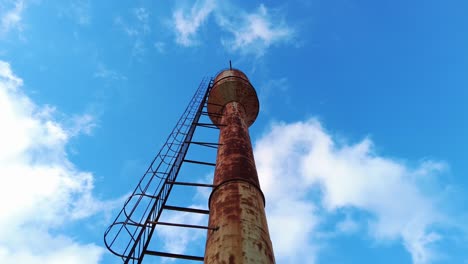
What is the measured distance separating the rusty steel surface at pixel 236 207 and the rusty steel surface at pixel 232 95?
151 cm

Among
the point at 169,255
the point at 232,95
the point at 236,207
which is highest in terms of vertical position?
the point at 232,95

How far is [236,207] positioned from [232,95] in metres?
5.88

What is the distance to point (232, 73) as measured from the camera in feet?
39.5

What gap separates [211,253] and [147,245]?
166 cm

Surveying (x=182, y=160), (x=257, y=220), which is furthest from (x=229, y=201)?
(x=182, y=160)

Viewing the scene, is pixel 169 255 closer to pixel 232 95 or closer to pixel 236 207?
pixel 236 207

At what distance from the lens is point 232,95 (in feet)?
37.1

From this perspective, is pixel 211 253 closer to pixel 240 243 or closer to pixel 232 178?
pixel 240 243

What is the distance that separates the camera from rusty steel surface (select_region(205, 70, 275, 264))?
17.1 ft

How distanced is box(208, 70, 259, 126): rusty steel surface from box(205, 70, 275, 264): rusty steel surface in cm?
151

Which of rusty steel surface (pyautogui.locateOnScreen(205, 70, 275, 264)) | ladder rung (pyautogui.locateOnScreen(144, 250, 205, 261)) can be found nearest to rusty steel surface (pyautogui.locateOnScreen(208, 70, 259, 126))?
rusty steel surface (pyautogui.locateOnScreen(205, 70, 275, 264))

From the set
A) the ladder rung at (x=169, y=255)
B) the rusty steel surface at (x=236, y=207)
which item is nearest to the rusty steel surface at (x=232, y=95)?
the rusty steel surface at (x=236, y=207)

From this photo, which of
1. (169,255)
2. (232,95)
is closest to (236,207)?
(169,255)

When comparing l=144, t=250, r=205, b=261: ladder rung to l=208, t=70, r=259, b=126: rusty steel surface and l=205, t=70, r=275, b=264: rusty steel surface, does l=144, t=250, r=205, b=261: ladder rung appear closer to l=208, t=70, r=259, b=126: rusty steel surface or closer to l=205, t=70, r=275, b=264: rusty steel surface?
l=205, t=70, r=275, b=264: rusty steel surface
